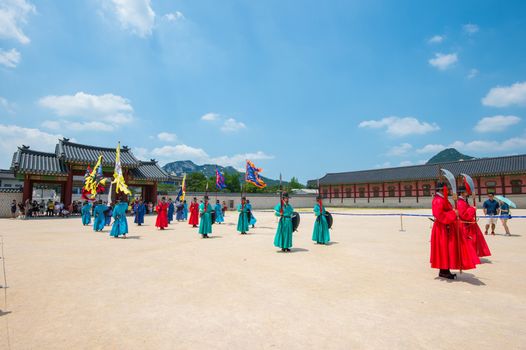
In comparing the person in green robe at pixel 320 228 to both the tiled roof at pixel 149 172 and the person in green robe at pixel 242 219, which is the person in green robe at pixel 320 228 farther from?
the tiled roof at pixel 149 172

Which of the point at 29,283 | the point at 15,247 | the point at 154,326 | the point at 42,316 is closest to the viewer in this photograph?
the point at 154,326

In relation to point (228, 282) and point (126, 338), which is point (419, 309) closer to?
point (228, 282)

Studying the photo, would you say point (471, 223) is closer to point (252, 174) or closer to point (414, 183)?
point (252, 174)

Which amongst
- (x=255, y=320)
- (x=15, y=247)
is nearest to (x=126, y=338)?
(x=255, y=320)

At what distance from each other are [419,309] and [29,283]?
664 cm

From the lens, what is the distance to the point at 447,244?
5715mm

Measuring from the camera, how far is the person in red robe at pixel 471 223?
6.45m

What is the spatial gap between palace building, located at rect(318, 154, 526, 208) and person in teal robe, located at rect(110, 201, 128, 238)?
130 feet

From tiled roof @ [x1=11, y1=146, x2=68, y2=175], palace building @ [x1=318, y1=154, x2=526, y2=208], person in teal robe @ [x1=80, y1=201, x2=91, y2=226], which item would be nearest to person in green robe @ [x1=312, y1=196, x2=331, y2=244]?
person in teal robe @ [x1=80, y1=201, x2=91, y2=226]

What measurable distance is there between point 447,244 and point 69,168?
30851 mm

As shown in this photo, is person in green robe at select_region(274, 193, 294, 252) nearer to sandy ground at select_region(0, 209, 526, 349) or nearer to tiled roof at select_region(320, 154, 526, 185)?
sandy ground at select_region(0, 209, 526, 349)

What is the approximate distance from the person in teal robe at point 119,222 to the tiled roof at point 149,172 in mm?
19716

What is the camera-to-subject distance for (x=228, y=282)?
5430 millimetres

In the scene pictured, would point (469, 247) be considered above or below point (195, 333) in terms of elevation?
above
